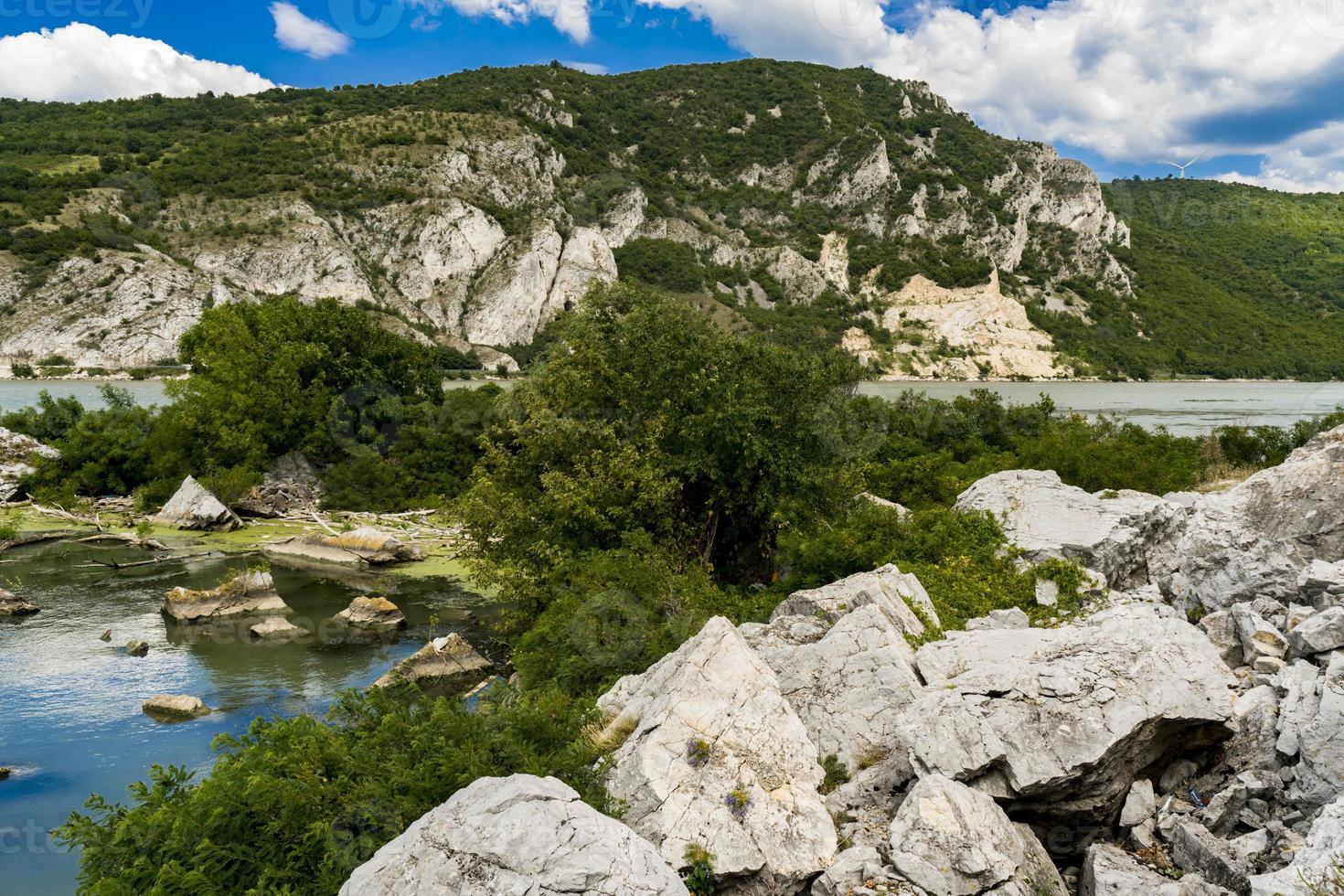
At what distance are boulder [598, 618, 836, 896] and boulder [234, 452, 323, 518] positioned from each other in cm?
2549

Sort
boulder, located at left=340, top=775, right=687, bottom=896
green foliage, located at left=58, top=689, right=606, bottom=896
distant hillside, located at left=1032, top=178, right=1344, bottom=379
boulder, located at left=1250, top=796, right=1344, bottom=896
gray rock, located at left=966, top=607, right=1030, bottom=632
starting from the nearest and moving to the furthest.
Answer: boulder, located at left=340, top=775, right=687, bottom=896, boulder, located at left=1250, top=796, right=1344, bottom=896, green foliage, located at left=58, top=689, right=606, bottom=896, gray rock, located at left=966, top=607, right=1030, bottom=632, distant hillside, located at left=1032, top=178, right=1344, bottom=379

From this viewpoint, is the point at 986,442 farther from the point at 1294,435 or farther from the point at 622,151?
the point at 622,151

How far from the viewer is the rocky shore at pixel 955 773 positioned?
15.8 ft

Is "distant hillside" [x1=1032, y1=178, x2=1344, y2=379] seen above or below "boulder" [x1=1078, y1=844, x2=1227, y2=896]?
above

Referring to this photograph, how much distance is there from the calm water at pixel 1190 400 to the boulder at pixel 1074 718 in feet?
112

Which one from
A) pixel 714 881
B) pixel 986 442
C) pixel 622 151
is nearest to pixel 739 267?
pixel 622 151

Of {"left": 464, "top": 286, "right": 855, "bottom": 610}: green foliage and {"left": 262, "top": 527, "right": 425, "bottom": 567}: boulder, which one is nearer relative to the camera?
{"left": 464, "top": 286, "right": 855, "bottom": 610}: green foliage

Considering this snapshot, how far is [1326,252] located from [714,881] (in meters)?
181

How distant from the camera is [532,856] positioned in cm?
452

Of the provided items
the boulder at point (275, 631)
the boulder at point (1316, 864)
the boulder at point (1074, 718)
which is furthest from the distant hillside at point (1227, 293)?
the boulder at point (1316, 864)

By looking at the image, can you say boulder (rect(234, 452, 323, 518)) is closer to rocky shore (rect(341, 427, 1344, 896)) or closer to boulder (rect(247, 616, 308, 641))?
boulder (rect(247, 616, 308, 641))

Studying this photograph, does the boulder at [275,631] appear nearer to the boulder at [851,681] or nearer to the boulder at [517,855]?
the boulder at [851,681]

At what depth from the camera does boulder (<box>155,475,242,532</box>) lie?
26.5 meters

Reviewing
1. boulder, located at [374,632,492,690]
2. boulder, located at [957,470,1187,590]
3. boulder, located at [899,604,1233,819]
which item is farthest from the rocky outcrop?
boulder, located at [899,604,1233,819]
